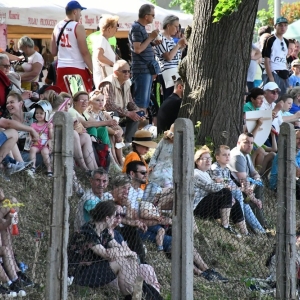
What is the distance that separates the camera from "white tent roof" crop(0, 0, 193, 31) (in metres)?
15.8

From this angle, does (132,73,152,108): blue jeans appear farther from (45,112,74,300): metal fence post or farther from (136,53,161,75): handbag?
(45,112,74,300): metal fence post

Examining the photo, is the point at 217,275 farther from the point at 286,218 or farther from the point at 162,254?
the point at 286,218

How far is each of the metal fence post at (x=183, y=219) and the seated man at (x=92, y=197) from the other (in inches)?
29.7

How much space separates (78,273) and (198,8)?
576 centimetres

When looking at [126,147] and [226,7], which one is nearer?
[226,7]

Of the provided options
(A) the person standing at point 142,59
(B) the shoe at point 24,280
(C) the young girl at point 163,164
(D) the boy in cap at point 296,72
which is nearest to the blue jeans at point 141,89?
(A) the person standing at point 142,59

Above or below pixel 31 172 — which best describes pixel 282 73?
above

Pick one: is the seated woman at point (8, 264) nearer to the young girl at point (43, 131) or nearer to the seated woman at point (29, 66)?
the young girl at point (43, 131)

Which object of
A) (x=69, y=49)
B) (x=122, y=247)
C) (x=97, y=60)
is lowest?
(x=122, y=247)

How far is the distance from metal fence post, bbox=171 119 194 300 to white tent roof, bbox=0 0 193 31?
8.96m

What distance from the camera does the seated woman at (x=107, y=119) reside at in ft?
37.1

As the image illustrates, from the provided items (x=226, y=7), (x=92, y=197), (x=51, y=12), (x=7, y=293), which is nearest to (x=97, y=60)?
(x=226, y=7)

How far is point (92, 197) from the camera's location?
25.6 ft

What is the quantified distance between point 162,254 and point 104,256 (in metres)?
0.94
